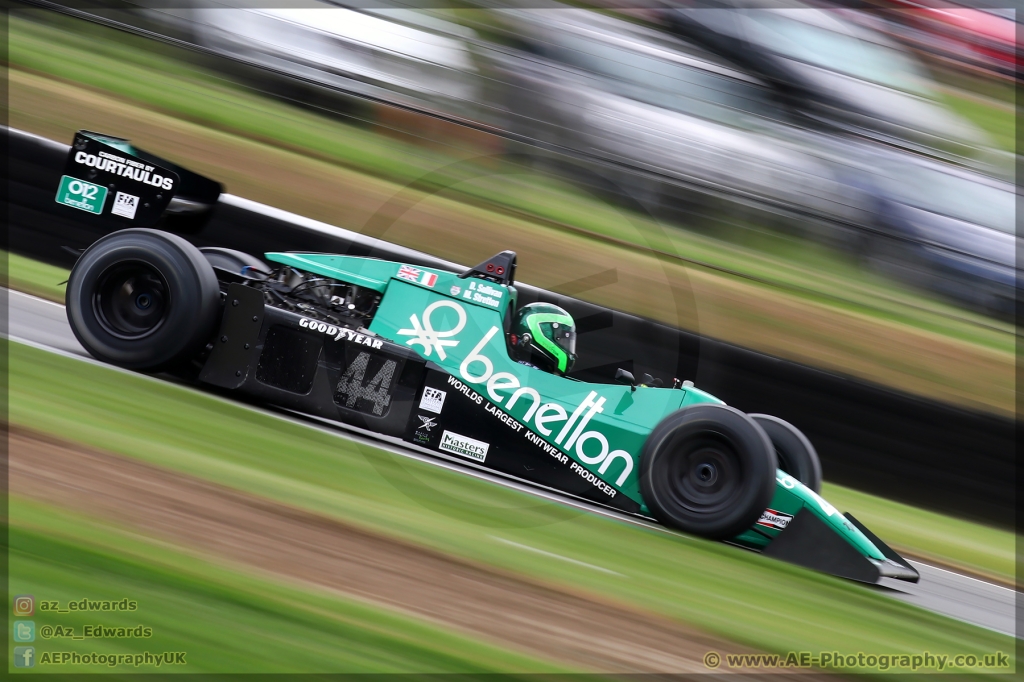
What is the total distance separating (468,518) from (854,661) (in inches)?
75.1

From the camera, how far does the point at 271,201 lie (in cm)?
943

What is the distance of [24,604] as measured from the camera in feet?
10.0

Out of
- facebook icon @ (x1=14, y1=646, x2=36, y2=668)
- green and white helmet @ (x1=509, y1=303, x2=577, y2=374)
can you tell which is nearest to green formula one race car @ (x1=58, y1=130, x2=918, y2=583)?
green and white helmet @ (x1=509, y1=303, x2=577, y2=374)

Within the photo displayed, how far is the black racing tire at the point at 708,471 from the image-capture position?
4875 millimetres

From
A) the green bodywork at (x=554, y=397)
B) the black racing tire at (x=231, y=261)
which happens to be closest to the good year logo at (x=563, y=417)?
the green bodywork at (x=554, y=397)

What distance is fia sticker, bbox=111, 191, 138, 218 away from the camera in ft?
18.3

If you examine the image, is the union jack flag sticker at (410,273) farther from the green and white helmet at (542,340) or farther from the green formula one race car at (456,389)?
the green and white helmet at (542,340)

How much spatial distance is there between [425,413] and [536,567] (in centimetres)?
130

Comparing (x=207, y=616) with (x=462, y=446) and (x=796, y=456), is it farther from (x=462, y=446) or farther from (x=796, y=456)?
(x=796, y=456)

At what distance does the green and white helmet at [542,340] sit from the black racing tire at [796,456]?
1.40 meters

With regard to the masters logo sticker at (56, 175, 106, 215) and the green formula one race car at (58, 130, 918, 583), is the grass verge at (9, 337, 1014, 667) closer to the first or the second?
the green formula one race car at (58, 130, 918, 583)

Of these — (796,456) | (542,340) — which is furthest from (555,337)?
(796,456)

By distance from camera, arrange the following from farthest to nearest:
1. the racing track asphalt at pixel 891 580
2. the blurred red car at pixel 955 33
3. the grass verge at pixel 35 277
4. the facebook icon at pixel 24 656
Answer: the blurred red car at pixel 955 33
the grass verge at pixel 35 277
the racing track asphalt at pixel 891 580
the facebook icon at pixel 24 656

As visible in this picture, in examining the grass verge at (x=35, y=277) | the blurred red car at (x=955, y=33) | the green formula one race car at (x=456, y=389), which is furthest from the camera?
the blurred red car at (x=955, y=33)
